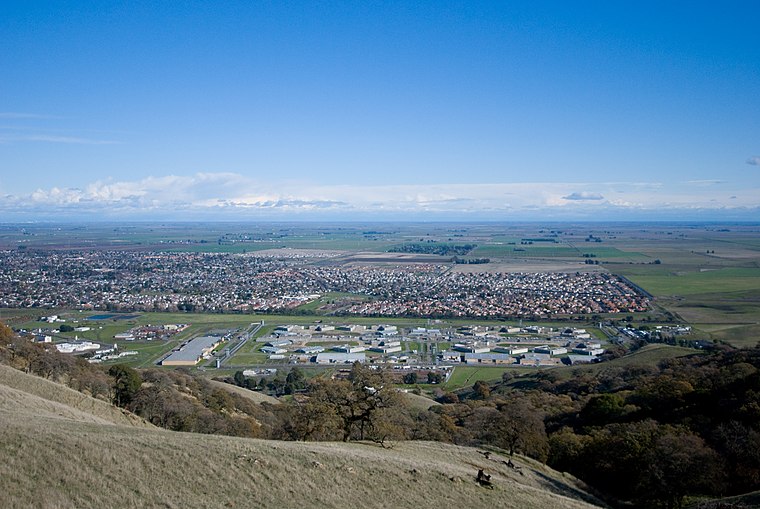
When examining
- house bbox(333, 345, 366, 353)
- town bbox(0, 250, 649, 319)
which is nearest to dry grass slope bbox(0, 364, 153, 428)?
house bbox(333, 345, 366, 353)

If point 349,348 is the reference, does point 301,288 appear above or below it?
above

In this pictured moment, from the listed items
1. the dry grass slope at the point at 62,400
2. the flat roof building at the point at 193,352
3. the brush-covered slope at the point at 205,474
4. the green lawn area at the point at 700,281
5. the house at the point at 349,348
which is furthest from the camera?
the green lawn area at the point at 700,281

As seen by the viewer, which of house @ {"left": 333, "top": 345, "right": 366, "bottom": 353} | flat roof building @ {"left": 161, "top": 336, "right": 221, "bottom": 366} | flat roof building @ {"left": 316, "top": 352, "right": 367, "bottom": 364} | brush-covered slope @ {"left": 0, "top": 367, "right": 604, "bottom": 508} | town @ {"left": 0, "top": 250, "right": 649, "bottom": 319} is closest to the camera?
brush-covered slope @ {"left": 0, "top": 367, "right": 604, "bottom": 508}

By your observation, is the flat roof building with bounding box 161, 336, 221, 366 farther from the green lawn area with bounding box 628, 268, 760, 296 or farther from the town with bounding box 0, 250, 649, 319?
the green lawn area with bounding box 628, 268, 760, 296

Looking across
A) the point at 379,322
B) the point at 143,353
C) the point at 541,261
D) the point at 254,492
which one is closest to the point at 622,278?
the point at 541,261

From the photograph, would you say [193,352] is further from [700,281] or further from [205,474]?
[700,281]

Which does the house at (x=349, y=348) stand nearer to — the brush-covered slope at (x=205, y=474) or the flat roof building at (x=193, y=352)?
the flat roof building at (x=193, y=352)

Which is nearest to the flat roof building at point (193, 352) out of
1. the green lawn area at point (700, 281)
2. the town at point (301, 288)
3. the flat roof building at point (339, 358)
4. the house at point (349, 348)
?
the flat roof building at point (339, 358)

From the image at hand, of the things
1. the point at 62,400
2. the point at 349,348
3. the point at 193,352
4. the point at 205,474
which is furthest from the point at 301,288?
the point at 205,474
